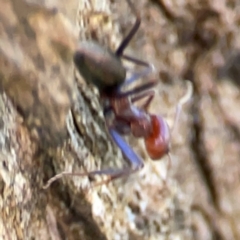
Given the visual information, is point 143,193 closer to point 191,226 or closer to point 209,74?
point 191,226

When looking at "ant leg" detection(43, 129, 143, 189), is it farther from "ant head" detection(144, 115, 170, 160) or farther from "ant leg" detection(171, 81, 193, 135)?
"ant leg" detection(171, 81, 193, 135)

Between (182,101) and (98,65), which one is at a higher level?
(98,65)

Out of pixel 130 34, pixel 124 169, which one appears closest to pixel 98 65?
pixel 130 34

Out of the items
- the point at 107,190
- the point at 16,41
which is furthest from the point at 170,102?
the point at 16,41

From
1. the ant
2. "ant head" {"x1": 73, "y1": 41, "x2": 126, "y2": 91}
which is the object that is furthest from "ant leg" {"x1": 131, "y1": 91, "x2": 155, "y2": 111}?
"ant head" {"x1": 73, "y1": 41, "x2": 126, "y2": 91}

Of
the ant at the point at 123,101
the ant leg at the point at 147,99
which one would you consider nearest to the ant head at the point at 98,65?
the ant at the point at 123,101

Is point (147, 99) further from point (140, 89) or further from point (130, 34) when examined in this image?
point (130, 34)

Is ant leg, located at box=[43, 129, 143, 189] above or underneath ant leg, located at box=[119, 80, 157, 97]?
underneath
